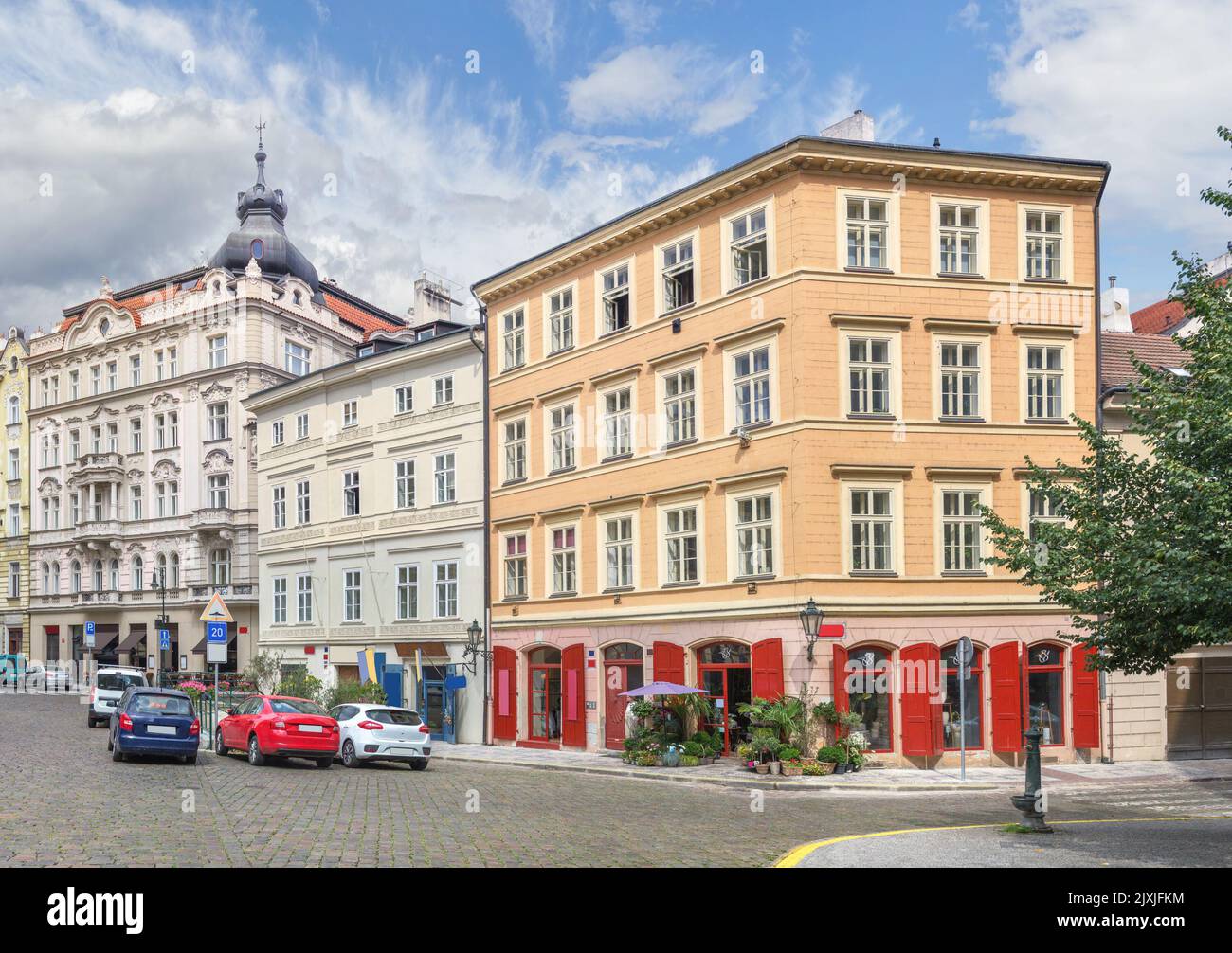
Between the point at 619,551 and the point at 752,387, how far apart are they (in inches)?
270

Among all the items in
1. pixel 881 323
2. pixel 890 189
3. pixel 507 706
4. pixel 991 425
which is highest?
pixel 890 189

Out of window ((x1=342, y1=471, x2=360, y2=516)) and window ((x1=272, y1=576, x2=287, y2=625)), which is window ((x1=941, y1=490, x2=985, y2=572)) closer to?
window ((x1=342, y1=471, x2=360, y2=516))

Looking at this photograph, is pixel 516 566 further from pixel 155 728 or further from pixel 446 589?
pixel 155 728

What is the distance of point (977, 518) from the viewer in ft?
104

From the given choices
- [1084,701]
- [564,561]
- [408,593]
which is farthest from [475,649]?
[1084,701]

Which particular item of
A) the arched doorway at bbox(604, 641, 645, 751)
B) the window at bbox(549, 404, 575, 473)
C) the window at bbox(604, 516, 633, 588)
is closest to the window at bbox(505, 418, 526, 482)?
the window at bbox(549, 404, 575, 473)

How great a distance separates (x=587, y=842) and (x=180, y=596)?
54.3 meters

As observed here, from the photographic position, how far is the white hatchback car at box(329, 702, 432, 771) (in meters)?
29.2

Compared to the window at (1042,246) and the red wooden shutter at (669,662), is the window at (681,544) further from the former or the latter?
the window at (1042,246)

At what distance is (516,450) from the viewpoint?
136ft

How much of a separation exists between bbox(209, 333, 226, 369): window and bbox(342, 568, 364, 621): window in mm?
21023

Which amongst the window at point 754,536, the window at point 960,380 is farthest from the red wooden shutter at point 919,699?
the window at point 960,380

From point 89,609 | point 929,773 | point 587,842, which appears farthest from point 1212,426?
point 89,609
